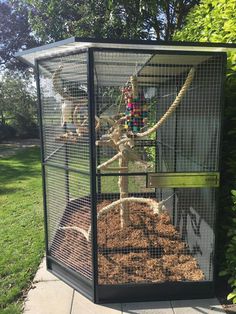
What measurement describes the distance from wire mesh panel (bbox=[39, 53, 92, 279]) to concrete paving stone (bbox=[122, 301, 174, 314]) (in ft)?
1.69

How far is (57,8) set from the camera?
377 inches

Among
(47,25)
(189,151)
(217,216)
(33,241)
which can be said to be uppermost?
(47,25)

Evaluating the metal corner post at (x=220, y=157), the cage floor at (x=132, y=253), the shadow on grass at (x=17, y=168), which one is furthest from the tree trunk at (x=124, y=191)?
the shadow on grass at (x=17, y=168)

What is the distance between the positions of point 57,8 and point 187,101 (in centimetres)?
756

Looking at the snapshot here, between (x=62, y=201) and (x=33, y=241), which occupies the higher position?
(x=62, y=201)

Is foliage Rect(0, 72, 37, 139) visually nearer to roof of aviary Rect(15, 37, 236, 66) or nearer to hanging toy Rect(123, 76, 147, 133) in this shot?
hanging toy Rect(123, 76, 147, 133)

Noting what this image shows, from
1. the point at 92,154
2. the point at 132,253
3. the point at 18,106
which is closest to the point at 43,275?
the point at 132,253

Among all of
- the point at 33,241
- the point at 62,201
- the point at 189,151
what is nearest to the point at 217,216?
the point at 189,151

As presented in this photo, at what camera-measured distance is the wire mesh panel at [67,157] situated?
11.0ft

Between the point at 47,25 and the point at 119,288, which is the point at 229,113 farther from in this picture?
the point at 47,25

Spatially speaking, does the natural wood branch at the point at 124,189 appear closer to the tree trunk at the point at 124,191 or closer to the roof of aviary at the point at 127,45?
the tree trunk at the point at 124,191

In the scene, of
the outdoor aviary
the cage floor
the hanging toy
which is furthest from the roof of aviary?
the cage floor

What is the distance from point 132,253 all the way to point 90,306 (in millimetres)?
848

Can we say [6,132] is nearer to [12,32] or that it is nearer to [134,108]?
[12,32]
